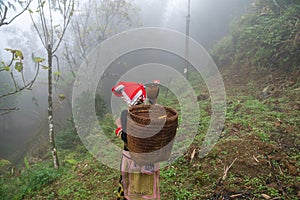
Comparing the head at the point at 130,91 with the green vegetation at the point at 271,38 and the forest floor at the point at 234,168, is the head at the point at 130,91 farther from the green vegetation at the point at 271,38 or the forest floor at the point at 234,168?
the green vegetation at the point at 271,38

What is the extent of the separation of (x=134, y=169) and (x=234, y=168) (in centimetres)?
168

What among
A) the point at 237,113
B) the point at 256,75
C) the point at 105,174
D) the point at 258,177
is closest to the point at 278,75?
the point at 256,75

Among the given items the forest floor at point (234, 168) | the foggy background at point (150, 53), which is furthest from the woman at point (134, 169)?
the foggy background at point (150, 53)

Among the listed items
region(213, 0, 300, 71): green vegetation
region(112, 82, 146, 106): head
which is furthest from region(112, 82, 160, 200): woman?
region(213, 0, 300, 71): green vegetation

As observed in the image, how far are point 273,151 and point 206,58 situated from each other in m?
9.00

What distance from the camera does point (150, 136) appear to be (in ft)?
4.93

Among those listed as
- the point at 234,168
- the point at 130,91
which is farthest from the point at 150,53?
the point at 130,91

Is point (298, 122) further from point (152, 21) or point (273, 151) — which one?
point (152, 21)

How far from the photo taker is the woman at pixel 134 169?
6.27 ft

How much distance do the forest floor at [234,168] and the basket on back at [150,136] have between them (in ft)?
4.85

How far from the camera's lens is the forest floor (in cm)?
269

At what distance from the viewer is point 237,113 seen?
481 cm

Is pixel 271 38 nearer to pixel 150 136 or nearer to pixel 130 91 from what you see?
pixel 130 91

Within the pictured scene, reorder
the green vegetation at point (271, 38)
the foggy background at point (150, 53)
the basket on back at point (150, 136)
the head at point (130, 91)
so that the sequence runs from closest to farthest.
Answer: the basket on back at point (150, 136) → the head at point (130, 91) → the green vegetation at point (271, 38) → the foggy background at point (150, 53)
